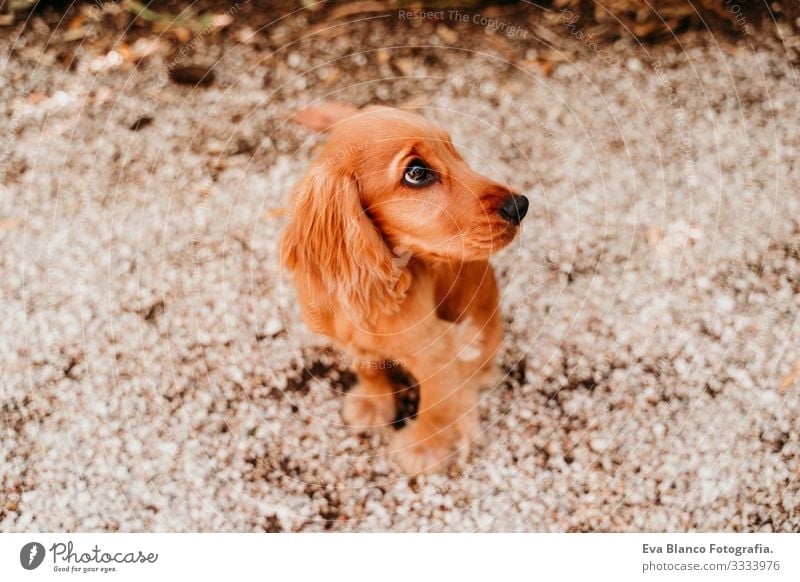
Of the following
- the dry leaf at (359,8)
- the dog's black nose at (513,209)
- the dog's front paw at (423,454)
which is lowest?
the dog's front paw at (423,454)

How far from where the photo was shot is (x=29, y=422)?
7.77ft

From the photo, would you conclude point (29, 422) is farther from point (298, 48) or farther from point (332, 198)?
point (298, 48)

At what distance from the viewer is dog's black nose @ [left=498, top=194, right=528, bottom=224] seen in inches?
69.6

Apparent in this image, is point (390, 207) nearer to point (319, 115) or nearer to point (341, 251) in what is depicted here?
point (341, 251)

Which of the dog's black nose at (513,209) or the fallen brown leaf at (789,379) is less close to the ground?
the dog's black nose at (513,209)

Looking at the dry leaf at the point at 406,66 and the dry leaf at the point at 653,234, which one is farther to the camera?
the dry leaf at the point at 406,66

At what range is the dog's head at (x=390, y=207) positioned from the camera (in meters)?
1.71

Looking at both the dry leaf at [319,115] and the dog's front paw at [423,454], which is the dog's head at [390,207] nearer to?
→ the dog's front paw at [423,454]

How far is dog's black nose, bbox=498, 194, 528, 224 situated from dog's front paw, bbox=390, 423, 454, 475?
0.91m

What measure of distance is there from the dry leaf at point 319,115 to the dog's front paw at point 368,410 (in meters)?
1.16
